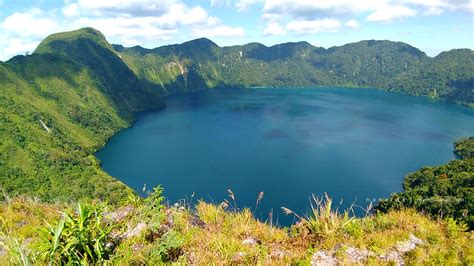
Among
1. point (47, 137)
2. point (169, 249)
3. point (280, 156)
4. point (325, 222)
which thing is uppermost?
point (325, 222)

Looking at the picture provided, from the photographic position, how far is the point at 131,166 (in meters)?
124

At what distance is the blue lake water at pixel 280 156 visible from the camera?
317 ft

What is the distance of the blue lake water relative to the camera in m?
96.6

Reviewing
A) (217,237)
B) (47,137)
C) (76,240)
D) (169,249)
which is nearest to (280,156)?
(47,137)

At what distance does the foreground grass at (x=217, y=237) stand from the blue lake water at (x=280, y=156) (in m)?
65.0

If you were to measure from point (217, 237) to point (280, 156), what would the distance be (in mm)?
122416

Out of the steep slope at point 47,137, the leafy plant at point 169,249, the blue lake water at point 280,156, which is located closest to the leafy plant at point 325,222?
the leafy plant at point 169,249

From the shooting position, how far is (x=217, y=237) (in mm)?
6652

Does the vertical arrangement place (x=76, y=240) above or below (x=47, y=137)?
above

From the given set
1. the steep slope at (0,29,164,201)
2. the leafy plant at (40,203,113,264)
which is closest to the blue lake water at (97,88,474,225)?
the steep slope at (0,29,164,201)

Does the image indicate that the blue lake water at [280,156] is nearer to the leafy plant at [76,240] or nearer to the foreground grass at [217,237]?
the foreground grass at [217,237]

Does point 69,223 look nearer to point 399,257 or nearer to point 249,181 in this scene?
point 399,257

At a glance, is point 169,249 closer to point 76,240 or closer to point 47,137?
point 76,240

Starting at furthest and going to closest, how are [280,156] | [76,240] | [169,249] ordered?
[280,156] → [169,249] → [76,240]
